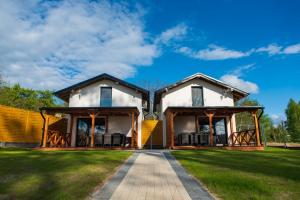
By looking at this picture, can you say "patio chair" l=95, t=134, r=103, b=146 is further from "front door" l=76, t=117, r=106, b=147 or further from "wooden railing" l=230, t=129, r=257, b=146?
"wooden railing" l=230, t=129, r=257, b=146

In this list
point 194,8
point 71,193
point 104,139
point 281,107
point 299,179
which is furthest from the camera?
point 281,107

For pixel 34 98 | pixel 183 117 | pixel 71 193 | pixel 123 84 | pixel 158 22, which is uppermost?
pixel 158 22

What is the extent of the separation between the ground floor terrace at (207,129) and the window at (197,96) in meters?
0.96

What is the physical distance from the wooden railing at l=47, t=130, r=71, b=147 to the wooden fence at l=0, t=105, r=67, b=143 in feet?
8.17

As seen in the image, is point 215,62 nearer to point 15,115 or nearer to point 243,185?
point 15,115

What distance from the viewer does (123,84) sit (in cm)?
1828

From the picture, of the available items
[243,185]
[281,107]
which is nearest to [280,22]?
[243,185]

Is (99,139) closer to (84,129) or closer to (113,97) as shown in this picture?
(84,129)

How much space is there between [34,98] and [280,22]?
1400 inches

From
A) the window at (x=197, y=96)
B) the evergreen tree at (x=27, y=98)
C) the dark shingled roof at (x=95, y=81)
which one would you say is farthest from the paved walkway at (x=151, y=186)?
the evergreen tree at (x=27, y=98)

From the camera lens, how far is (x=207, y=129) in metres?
18.9

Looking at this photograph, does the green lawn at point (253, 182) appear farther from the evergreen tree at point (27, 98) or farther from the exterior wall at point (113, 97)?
the evergreen tree at point (27, 98)

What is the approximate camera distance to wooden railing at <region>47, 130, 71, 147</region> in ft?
52.7

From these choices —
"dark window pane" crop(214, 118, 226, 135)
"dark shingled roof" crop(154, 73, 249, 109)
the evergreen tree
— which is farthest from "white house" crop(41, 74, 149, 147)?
the evergreen tree
